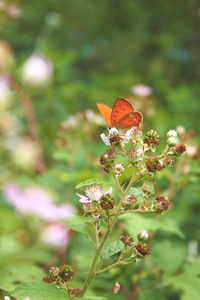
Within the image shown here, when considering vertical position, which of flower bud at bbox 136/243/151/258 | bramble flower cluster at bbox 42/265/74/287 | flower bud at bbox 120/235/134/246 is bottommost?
bramble flower cluster at bbox 42/265/74/287

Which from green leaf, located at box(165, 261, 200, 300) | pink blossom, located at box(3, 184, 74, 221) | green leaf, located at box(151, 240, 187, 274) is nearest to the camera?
pink blossom, located at box(3, 184, 74, 221)

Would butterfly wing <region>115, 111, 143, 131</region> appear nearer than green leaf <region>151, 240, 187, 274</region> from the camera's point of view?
Yes

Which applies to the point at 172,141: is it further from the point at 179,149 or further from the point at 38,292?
the point at 38,292

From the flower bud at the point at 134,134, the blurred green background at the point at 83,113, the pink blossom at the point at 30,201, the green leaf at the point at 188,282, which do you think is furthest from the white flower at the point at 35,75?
the green leaf at the point at 188,282

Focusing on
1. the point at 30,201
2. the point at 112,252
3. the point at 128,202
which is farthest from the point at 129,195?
the point at 30,201

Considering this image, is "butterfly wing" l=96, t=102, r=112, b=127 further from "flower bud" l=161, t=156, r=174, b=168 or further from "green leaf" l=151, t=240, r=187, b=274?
"green leaf" l=151, t=240, r=187, b=274

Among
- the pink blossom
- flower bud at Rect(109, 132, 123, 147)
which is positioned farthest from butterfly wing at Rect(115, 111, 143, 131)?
the pink blossom
